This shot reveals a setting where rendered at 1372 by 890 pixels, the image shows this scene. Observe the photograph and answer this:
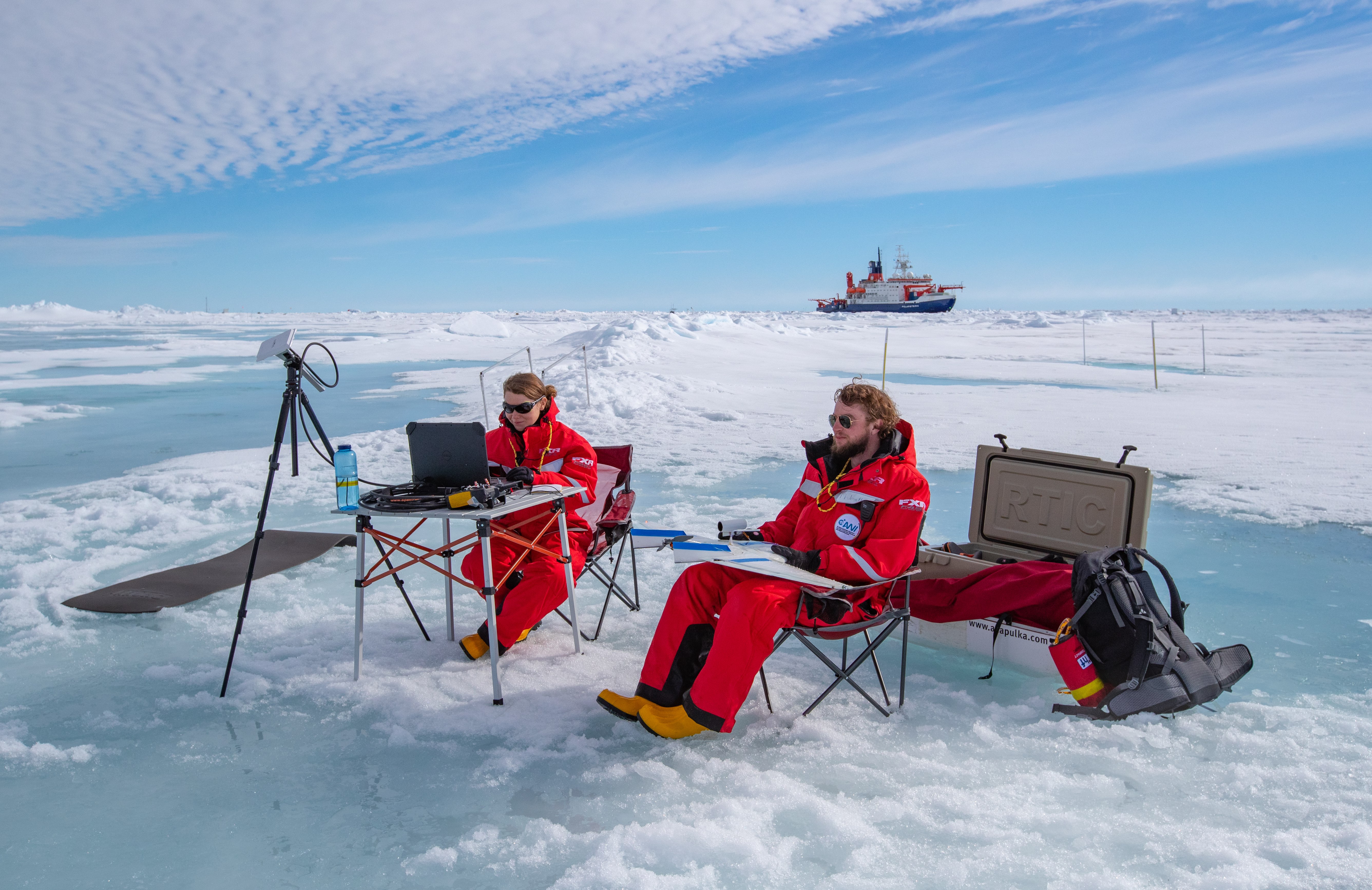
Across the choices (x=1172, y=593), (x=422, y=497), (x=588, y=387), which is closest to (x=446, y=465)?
(x=422, y=497)

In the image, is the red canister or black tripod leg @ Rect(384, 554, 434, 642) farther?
black tripod leg @ Rect(384, 554, 434, 642)

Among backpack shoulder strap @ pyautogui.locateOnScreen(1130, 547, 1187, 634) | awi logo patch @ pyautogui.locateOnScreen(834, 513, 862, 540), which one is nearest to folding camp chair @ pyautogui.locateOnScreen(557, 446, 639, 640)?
awi logo patch @ pyautogui.locateOnScreen(834, 513, 862, 540)

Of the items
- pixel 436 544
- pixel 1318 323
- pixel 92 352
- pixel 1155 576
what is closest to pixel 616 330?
pixel 436 544

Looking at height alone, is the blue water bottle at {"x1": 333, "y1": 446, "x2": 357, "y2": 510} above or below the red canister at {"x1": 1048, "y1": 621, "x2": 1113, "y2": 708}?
above

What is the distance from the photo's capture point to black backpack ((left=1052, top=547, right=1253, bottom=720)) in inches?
97.4

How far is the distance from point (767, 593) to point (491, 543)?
1.38m

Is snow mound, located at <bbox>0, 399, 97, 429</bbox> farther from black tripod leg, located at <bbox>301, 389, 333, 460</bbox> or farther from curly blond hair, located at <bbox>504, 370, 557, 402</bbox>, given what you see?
curly blond hair, located at <bbox>504, 370, 557, 402</bbox>

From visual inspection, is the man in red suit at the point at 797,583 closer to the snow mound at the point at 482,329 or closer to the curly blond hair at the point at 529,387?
the curly blond hair at the point at 529,387

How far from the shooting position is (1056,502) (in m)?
3.38

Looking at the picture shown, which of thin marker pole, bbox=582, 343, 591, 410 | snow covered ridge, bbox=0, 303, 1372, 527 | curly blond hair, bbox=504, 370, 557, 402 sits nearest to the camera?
curly blond hair, bbox=504, 370, 557, 402

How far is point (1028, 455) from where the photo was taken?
11.4 feet

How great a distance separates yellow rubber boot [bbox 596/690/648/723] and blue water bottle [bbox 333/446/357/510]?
110 centimetres

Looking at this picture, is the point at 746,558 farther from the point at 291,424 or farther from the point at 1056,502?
the point at 291,424

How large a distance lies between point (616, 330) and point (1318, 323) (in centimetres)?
5147
